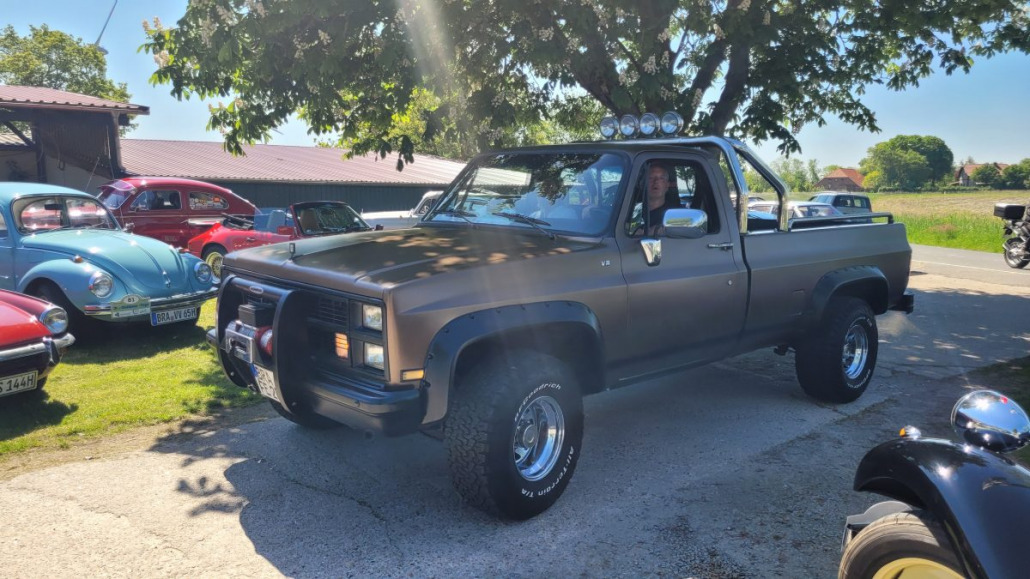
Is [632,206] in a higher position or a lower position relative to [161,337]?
higher

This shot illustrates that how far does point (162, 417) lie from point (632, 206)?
157 inches

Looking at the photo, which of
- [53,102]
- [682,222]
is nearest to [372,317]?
[682,222]

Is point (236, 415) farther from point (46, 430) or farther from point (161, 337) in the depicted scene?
point (161, 337)

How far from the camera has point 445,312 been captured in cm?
350

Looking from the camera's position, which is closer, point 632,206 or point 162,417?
point 632,206

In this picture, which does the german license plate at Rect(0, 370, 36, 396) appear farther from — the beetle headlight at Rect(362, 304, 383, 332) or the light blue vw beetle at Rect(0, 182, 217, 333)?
the beetle headlight at Rect(362, 304, 383, 332)

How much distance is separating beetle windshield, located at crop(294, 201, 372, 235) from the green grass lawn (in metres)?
4.21

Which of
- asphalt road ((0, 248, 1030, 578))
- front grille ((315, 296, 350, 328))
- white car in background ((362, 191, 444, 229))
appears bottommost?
asphalt road ((0, 248, 1030, 578))

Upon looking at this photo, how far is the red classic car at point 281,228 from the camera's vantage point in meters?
12.3

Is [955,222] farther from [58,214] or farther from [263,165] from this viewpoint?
[58,214]

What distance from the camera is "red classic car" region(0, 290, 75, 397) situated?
5211mm

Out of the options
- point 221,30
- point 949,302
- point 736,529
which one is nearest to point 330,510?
point 736,529

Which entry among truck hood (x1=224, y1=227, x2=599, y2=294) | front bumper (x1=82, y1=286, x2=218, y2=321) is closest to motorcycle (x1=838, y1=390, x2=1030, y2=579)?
truck hood (x1=224, y1=227, x2=599, y2=294)

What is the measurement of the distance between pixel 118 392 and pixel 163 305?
1799 millimetres
